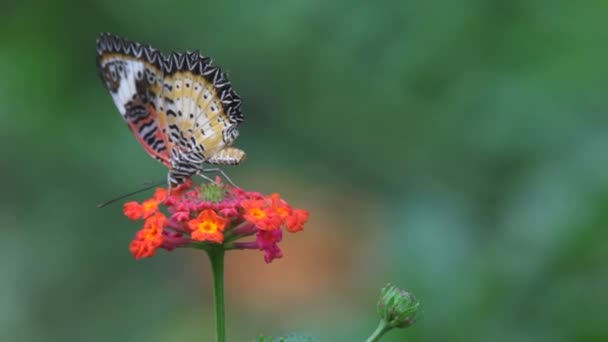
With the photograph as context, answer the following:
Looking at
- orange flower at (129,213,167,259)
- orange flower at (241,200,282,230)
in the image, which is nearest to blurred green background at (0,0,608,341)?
orange flower at (241,200,282,230)

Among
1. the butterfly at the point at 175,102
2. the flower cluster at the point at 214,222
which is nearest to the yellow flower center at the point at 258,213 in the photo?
the flower cluster at the point at 214,222

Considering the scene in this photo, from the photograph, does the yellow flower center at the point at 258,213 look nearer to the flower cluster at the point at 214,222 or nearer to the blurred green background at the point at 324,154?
the flower cluster at the point at 214,222

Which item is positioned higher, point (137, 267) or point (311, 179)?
point (311, 179)

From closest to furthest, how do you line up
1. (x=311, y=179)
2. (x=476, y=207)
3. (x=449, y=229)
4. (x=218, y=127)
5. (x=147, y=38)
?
(x=218, y=127) < (x=449, y=229) < (x=476, y=207) < (x=147, y=38) < (x=311, y=179)

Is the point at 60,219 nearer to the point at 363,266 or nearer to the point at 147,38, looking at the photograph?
the point at 147,38

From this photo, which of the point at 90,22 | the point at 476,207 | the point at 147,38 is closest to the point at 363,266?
the point at 476,207

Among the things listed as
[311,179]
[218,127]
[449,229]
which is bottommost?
[218,127]

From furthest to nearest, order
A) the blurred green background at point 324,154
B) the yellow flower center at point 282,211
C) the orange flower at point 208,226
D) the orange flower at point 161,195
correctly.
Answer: the blurred green background at point 324,154 < the orange flower at point 161,195 < the yellow flower center at point 282,211 < the orange flower at point 208,226

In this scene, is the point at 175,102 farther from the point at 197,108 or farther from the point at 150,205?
the point at 150,205
